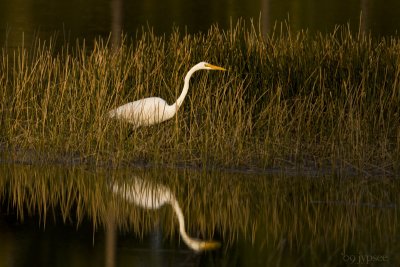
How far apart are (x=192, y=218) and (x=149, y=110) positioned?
234 cm

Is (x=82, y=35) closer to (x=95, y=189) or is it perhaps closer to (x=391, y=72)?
(x=391, y=72)

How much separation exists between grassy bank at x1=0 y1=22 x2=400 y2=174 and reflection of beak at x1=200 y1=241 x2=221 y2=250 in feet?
7.49

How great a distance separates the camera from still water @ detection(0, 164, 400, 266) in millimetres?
7059

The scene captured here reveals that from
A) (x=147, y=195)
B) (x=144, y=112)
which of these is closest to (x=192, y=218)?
(x=147, y=195)

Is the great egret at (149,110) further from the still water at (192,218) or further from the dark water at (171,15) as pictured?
the dark water at (171,15)

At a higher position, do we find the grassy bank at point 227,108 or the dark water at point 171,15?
the dark water at point 171,15

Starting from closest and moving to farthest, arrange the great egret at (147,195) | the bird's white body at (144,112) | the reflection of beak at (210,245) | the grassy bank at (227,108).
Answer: the reflection of beak at (210,245) → the great egret at (147,195) → the grassy bank at (227,108) → the bird's white body at (144,112)

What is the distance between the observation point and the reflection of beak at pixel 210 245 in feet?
23.9

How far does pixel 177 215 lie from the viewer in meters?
8.24

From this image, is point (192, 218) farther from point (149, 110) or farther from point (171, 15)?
point (171, 15)

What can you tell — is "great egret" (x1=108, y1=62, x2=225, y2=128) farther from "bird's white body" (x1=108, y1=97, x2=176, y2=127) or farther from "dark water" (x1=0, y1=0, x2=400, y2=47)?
"dark water" (x1=0, y1=0, x2=400, y2=47)

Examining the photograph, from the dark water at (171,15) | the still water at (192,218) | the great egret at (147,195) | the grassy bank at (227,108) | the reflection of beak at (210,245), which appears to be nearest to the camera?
the still water at (192,218)

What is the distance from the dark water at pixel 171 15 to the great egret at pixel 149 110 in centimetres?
1036

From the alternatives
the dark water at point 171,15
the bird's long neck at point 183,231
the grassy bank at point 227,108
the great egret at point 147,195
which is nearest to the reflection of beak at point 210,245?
the bird's long neck at point 183,231
